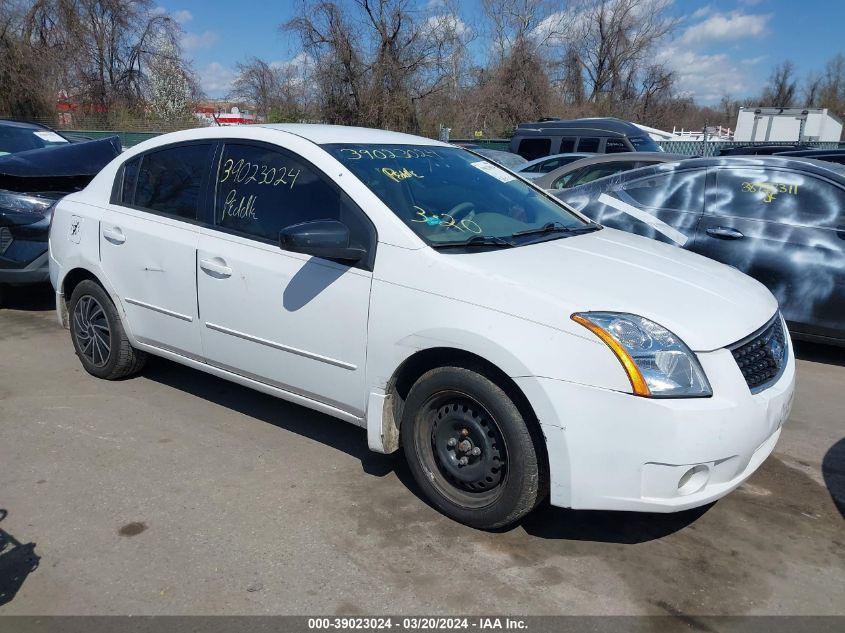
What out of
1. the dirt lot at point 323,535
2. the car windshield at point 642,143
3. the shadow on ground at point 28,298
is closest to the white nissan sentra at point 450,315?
the dirt lot at point 323,535

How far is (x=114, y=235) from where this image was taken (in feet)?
14.9

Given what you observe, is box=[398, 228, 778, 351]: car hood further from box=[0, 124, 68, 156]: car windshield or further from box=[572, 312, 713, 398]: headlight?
box=[0, 124, 68, 156]: car windshield

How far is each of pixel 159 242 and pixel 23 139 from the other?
6.62 metres

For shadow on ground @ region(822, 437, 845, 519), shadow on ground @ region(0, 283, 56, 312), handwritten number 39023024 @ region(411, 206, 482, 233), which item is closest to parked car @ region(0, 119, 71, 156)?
shadow on ground @ region(0, 283, 56, 312)

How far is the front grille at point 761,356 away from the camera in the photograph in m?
3.00

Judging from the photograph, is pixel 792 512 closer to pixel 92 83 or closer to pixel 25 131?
pixel 25 131

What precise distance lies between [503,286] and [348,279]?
79 centimetres

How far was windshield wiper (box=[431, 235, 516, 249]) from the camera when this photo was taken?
3.37 metres

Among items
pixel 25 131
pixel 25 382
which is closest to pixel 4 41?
pixel 25 131

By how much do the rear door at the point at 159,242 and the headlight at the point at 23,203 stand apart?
2588 mm

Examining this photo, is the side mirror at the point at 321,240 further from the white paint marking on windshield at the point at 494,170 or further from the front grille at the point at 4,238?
the front grille at the point at 4,238

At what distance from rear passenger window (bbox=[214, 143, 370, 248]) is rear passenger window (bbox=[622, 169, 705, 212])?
144 inches

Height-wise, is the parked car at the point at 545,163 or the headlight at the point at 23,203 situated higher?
the parked car at the point at 545,163

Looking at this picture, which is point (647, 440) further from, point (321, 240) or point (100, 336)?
point (100, 336)
